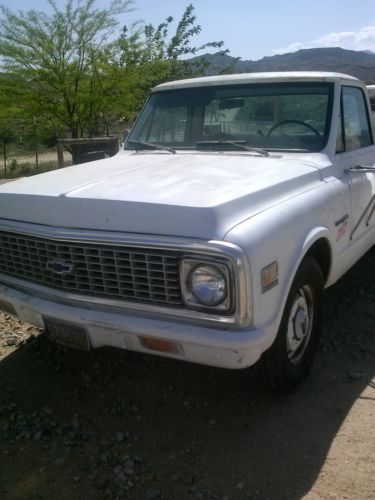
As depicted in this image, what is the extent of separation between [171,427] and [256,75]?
2600mm

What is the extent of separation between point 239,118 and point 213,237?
1.78 metres

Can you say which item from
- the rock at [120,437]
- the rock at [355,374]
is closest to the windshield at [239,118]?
the rock at [355,374]

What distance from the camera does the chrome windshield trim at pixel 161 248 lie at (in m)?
2.14

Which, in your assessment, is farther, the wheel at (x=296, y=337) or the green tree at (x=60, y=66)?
the green tree at (x=60, y=66)

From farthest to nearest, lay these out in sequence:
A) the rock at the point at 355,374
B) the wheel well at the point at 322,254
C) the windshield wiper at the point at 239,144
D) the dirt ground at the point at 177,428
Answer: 1. the windshield wiper at the point at 239,144
2. the rock at the point at 355,374
3. the wheel well at the point at 322,254
4. the dirt ground at the point at 177,428

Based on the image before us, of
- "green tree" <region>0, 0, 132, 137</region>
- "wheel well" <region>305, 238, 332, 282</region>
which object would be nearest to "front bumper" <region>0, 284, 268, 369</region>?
"wheel well" <region>305, 238, 332, 282</region>

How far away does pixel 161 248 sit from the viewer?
225 cm

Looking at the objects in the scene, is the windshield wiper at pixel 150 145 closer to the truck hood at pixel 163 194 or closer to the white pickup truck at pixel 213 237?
the white pickup truck at pixel 213 237

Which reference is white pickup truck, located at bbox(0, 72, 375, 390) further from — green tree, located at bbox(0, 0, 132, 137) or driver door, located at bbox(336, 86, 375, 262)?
green tree, located at bbox(0, 0, 132, 137)

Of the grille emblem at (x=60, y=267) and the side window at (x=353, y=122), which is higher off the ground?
the side window at (x=353, y=122)

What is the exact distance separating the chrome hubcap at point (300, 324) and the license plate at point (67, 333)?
1095 mm

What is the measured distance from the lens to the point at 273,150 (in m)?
3.51

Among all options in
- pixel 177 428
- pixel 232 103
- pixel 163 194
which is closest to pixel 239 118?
pixel 232 103

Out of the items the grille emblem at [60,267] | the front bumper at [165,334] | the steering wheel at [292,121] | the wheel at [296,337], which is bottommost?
the wheel at [296,337]
